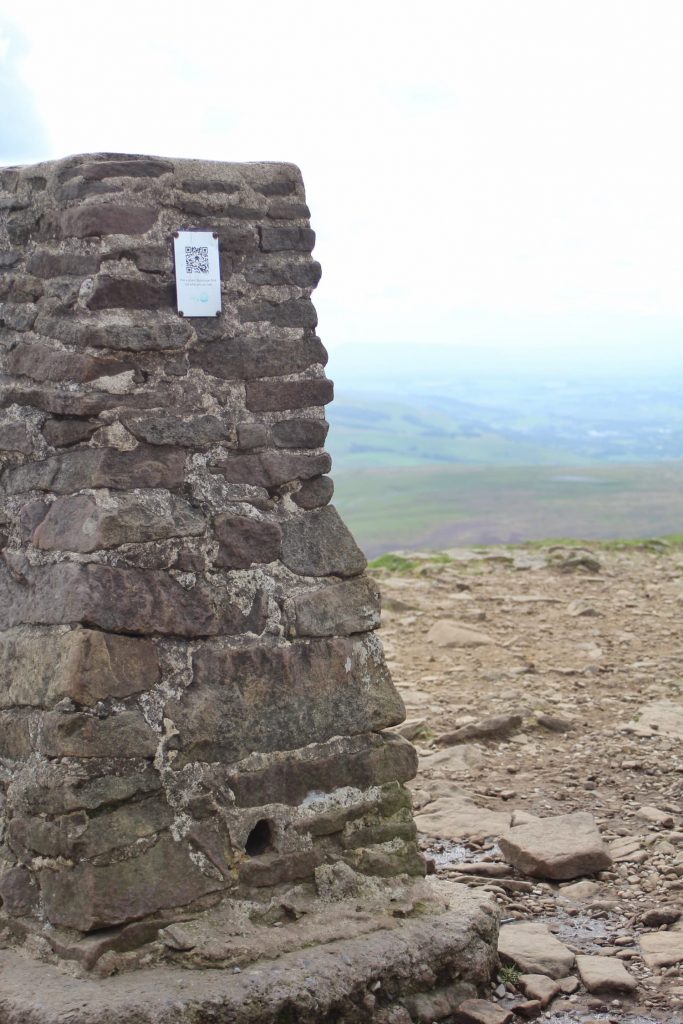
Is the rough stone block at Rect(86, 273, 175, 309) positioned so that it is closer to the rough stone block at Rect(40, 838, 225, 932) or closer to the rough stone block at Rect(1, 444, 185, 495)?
the rough stone block at Rect(1, 444, 185, 495)

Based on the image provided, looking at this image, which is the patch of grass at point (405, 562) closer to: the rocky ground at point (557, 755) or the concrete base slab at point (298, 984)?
the rocky ground at point (557, 755)

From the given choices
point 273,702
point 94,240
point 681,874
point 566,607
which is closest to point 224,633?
point 273,702

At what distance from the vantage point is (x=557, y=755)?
7.29 meters

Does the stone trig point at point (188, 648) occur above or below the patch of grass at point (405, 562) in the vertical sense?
above

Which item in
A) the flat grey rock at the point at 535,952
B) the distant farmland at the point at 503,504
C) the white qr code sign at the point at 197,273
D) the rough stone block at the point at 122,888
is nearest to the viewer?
the rough stone block at the point at 122,888

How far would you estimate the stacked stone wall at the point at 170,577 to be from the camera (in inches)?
161

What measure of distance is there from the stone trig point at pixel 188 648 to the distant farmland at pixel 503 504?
15512 mm

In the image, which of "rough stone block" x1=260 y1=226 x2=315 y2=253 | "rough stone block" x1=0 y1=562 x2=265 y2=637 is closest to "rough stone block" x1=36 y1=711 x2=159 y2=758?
"rough stone block" x1=0 y1=562 x2=265 y2=637

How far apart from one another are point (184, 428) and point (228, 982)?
1.82 meters

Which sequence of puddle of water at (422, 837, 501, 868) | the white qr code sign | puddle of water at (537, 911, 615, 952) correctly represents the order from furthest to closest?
puddle of water at (422, 837, 501, 868)
puddle of water at (537, 911, 615, 952)
the white qr code sign

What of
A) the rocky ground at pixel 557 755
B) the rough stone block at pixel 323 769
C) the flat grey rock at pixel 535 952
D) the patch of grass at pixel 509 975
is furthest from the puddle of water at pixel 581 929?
the rough stone block at pixel 323 769

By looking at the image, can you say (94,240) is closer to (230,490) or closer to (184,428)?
(184,428)

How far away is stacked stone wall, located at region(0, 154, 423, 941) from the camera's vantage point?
410cm

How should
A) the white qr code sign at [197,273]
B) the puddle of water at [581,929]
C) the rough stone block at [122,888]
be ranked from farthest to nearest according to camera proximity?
the puddle of water at [581,929], the white qr code sign at [197,273], the rough stone block at [122,888]
